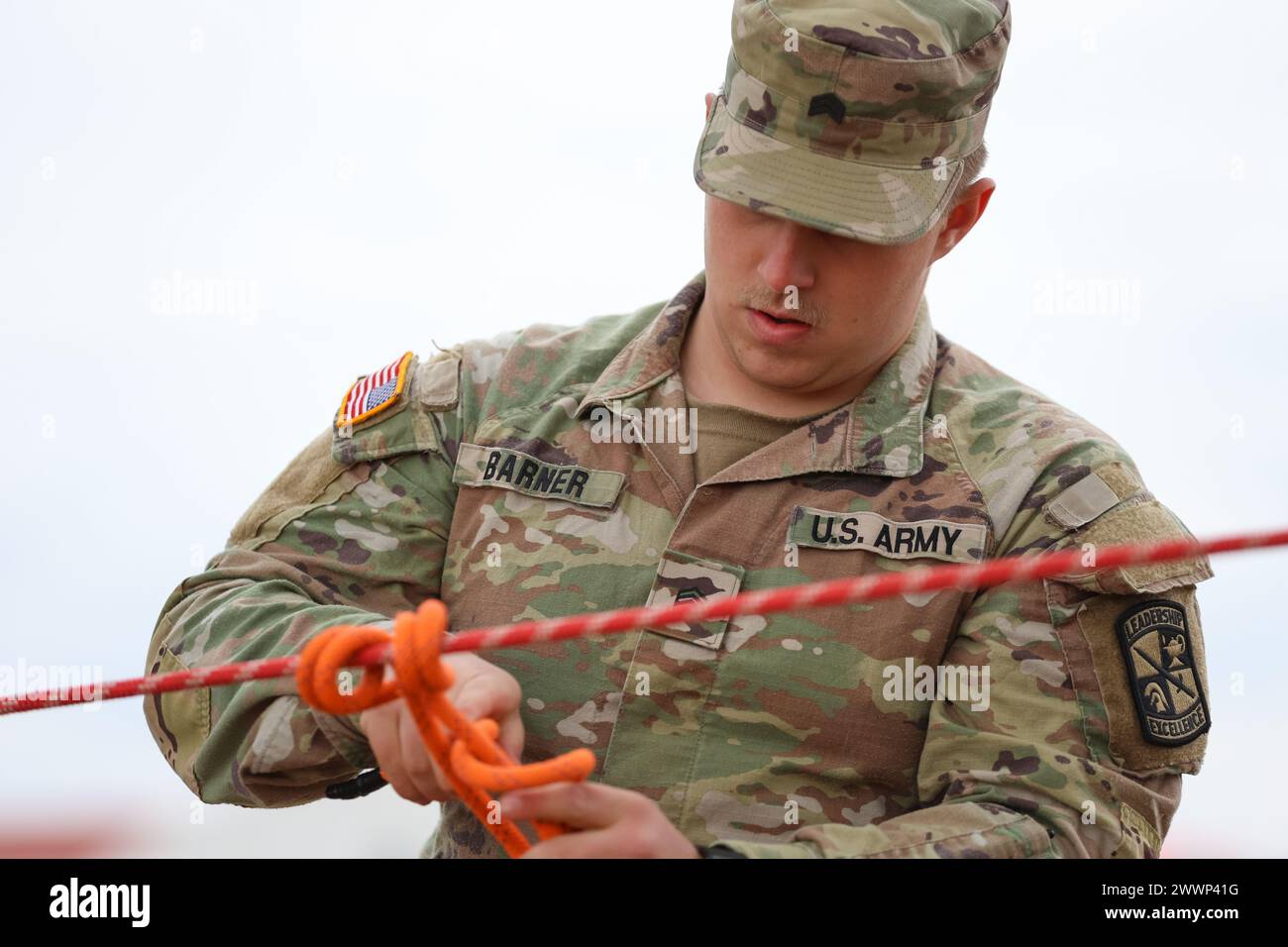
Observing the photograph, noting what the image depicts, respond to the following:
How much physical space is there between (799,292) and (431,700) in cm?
68

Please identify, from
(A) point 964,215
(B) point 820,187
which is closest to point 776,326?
(B) point 820,187

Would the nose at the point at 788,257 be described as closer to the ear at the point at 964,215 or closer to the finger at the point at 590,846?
the ear at the point at 964,215

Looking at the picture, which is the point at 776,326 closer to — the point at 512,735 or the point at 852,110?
the point at 852,110

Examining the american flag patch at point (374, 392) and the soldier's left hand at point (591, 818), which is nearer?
the soldier's left hand at point (591, 818)

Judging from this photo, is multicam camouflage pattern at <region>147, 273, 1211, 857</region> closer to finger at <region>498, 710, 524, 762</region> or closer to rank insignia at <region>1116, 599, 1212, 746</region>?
rank insignia at <region>1116, 599, 1212, 746</region>

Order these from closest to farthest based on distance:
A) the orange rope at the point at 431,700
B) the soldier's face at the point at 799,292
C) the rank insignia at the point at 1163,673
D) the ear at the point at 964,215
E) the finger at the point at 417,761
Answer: the orange rope at the point at 431,700
the finger at the point at 417,761
the rank insignia at the point at 1163,673
the soldier's face at the point at 799,292
the ear at the point at 964,215

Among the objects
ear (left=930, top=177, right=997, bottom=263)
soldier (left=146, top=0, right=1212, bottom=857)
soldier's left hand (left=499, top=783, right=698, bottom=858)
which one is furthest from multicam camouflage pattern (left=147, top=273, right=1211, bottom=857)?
soldier's left hand (left=499, top=783, right=698, bottom=858)

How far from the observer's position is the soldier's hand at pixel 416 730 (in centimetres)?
136

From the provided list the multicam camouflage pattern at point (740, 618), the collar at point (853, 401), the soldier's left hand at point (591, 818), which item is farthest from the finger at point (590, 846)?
the collar at point (853, 401)

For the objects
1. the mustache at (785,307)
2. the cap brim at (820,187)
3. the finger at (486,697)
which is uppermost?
the cap brim at (820,187)

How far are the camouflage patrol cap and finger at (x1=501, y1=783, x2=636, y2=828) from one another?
0.68 m

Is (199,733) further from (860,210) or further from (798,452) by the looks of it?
(860,210)

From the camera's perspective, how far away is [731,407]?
1.83 meters

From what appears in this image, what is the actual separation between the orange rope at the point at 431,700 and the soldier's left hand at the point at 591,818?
0.02 m
